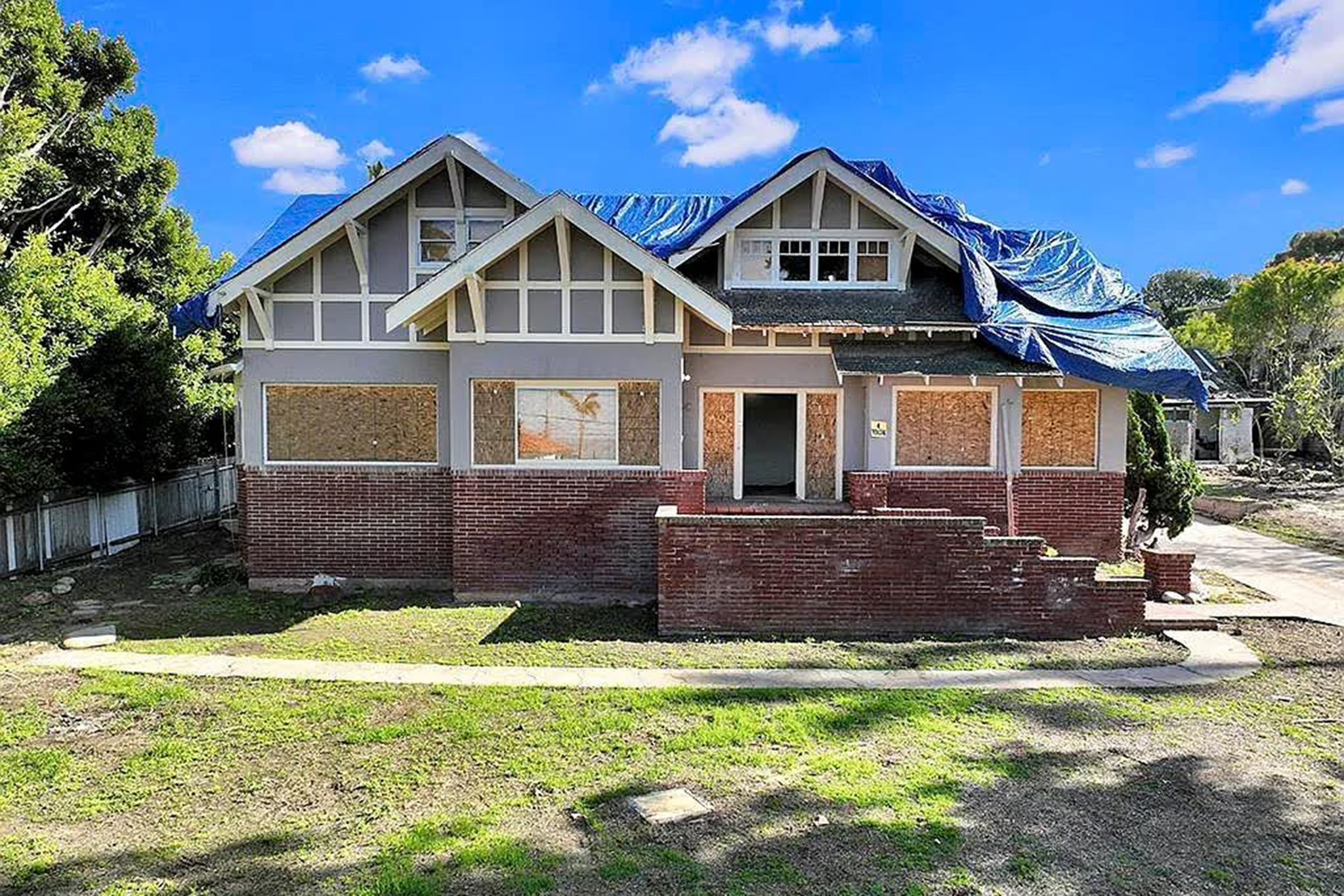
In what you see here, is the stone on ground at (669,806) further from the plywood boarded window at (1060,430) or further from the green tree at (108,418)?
the green tree at (108,418)

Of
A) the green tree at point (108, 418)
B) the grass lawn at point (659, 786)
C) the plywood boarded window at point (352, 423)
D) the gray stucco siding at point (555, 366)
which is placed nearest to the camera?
the grass lawn at point (659, 786)

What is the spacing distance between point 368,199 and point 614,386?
431cm

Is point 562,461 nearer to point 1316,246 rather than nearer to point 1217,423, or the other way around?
point 1217,423

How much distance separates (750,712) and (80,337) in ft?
46.6

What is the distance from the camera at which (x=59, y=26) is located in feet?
61.2

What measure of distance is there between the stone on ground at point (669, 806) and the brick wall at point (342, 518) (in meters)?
7.60

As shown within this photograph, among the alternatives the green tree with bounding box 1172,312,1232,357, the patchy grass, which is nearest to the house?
the patchy grass

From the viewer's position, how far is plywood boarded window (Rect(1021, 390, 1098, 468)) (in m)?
12.8

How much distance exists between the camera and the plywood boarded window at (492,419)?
11.5 m

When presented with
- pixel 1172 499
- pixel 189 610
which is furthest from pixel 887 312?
pixel 189 610

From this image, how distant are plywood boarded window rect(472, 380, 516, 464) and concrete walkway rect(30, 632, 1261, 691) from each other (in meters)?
3.52

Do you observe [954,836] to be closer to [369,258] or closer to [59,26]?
[369,258]

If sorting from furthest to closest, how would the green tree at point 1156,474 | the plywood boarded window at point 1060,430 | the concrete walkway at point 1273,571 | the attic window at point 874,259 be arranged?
the green tree at point 1156,474, the attic window at point 874,259, the plywood boarded window at point 1060,430, the concrete walkway at point 1273,571

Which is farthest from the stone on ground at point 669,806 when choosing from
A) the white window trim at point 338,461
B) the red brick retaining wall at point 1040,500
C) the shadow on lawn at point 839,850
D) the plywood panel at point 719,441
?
the white window trim at point 338,461
